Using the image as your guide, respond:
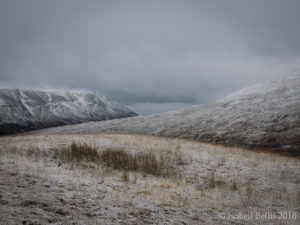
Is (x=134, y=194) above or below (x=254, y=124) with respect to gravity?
below

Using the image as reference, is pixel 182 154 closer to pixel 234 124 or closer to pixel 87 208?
pixel 87 208

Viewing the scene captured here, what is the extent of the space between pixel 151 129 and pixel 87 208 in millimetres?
54199

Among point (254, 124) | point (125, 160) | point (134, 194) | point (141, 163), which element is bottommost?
point (134, 194)

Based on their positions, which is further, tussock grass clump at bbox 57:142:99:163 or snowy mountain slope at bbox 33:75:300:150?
snowy mountain slope at bbox 33:75:300:150

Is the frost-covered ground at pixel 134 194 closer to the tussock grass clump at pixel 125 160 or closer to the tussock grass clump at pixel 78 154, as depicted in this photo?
the tussock grass clump at pixel 125 160

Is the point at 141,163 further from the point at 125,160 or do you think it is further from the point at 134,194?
the point at 134,194

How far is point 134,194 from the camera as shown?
7957 millimetres

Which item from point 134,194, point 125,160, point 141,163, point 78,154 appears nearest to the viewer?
point 134,194

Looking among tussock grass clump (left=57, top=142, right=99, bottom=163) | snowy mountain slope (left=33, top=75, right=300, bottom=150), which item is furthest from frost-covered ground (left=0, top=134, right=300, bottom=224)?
snowy mountain slope (left=33, top=75, right=300, bottom=150)

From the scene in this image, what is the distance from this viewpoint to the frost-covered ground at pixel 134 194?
5996mm

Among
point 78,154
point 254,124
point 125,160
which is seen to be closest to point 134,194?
point 125,160

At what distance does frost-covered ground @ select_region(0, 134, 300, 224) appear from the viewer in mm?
5996

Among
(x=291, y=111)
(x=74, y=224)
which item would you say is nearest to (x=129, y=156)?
(x=74, y=224)

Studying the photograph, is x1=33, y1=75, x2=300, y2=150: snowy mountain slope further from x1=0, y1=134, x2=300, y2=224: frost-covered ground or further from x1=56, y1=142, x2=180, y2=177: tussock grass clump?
x1=56, y1=142, x2=180, y2=177: tussock grass clump
